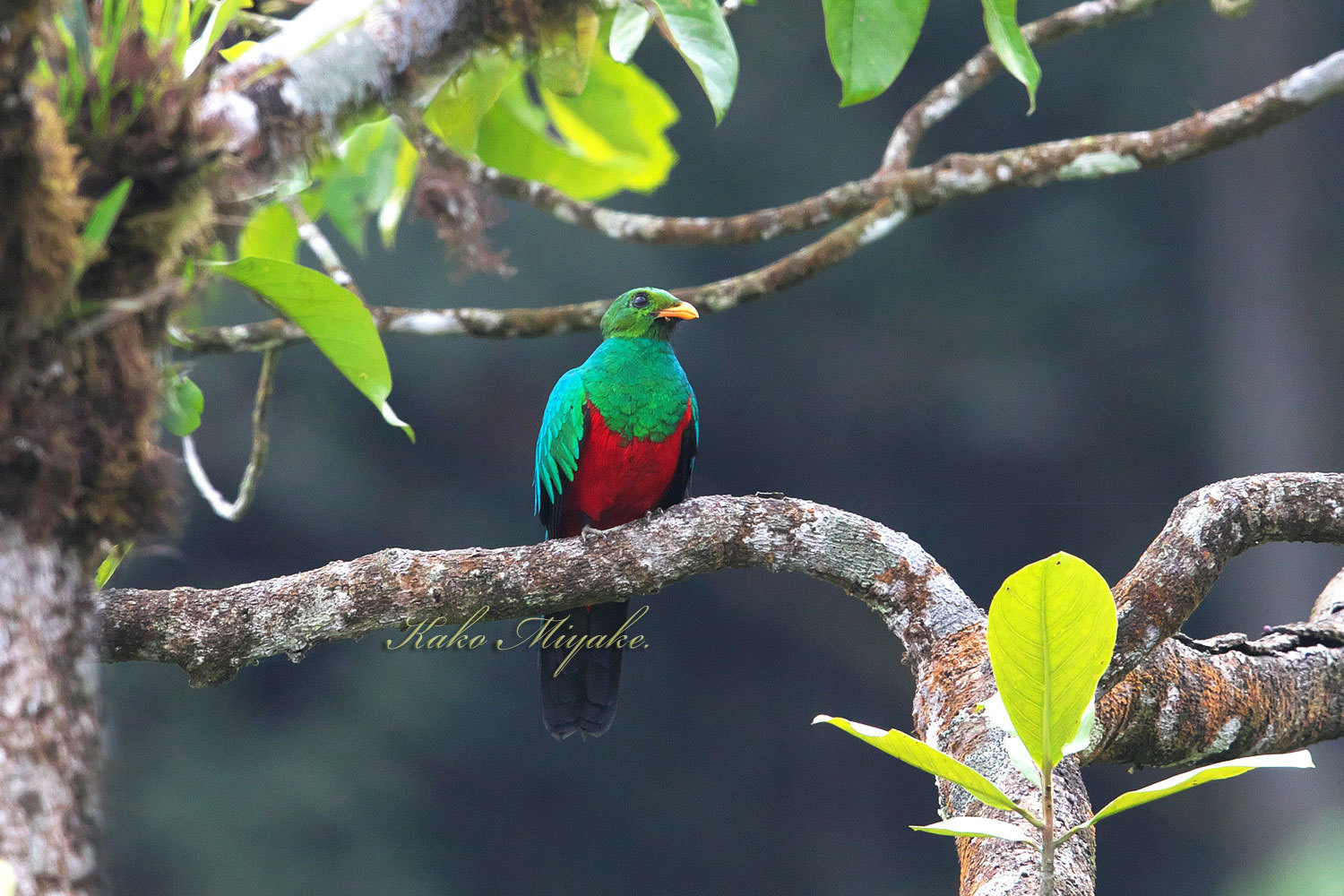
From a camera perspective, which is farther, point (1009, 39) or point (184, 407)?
point (184, 407)

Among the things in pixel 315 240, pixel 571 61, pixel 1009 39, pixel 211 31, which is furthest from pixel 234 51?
pixel 315 240

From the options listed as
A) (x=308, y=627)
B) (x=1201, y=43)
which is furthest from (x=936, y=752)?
(x=1201, y=43)

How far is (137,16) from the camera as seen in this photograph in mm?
807

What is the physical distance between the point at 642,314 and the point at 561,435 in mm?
362

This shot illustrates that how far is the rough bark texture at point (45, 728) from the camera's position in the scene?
0.66 metres

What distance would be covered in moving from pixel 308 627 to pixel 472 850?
5.21 meters

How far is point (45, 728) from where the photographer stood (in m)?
0.68

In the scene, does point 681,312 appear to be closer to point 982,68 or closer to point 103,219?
point 982,68

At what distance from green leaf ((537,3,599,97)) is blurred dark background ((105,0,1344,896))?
432cm

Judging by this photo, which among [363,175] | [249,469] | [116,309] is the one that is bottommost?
[116,309]

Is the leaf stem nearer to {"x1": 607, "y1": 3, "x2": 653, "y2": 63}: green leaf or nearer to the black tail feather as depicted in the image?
{"x1": 607, "y1": 3, "x2": 653, "y2": 63}: green leaf

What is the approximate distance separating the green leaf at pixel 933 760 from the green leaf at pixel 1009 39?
0.79 meters

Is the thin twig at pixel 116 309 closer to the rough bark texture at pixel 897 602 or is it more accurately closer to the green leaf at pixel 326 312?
the green leaf at pixel 326 312

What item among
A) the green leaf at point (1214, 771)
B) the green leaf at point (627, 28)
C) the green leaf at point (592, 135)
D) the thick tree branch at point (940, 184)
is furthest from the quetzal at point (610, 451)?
the green leaf at point (1214, 771)
